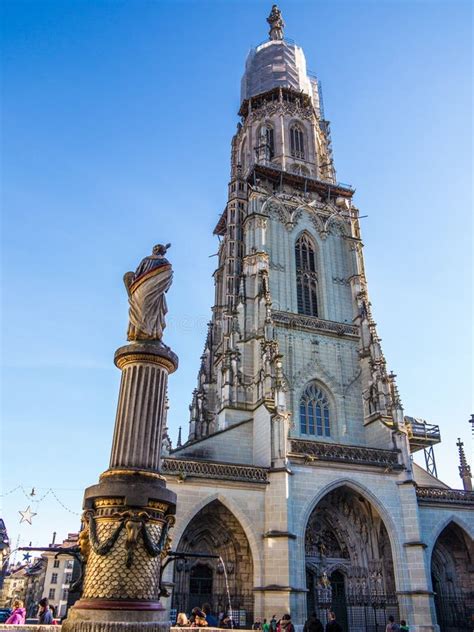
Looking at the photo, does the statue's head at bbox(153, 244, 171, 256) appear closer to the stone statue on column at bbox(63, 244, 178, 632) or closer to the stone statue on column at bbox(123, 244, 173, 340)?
the stone statue on column at bbox(123, 244, 173, 340)

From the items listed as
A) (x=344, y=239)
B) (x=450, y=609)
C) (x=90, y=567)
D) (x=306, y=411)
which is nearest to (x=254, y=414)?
(x=306, y=411)

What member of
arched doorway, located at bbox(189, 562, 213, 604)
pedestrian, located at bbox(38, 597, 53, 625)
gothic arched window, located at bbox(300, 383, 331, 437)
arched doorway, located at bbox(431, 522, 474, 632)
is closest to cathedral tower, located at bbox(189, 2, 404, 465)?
gothic arched window, located at bbox(300, 383, 331, 437)

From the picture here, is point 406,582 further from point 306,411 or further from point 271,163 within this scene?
point 271,163

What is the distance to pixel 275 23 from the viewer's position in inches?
2131

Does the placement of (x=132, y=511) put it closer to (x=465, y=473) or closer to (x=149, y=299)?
(x=149, y=299)

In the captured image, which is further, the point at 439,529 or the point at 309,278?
the point at 309,278

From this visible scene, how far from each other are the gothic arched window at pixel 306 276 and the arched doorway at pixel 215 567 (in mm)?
13707

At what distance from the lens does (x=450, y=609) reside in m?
21.8

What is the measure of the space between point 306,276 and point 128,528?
26371 mm

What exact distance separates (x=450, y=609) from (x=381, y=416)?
8.59 meters

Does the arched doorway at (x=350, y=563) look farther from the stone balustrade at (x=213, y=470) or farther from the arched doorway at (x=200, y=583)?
the arched doorway at (x=200, y=583)

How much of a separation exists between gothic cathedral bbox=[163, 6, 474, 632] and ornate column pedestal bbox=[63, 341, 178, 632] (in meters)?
11.8

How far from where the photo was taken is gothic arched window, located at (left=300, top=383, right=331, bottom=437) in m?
26.0

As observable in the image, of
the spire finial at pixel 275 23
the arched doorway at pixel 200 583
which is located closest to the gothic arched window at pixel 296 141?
the spire finial at pixel 275 23
